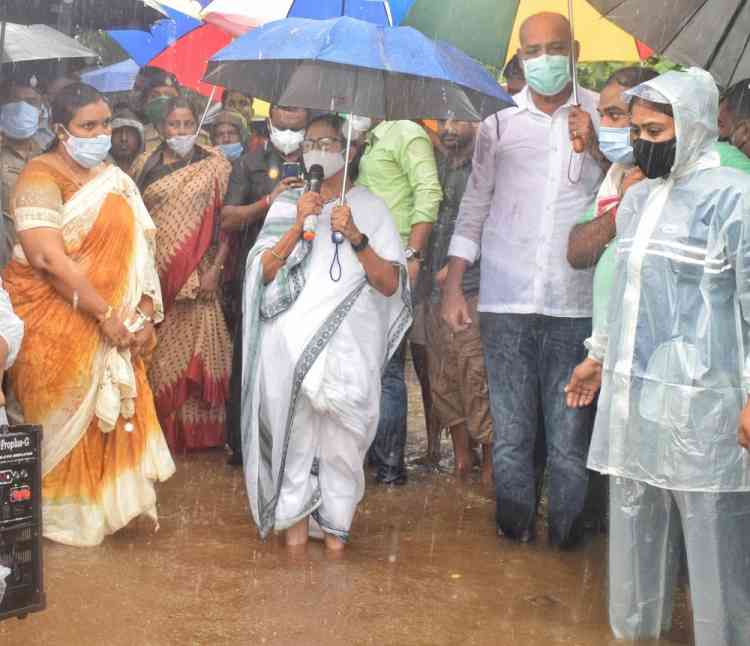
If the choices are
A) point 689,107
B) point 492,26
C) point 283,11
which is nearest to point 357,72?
point 492,26

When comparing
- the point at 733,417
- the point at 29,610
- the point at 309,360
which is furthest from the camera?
the point at 309,360

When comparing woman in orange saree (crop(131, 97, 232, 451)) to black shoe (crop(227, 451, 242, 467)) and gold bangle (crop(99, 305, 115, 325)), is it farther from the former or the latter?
gold bangle (crop(99, 305, 115, 325))

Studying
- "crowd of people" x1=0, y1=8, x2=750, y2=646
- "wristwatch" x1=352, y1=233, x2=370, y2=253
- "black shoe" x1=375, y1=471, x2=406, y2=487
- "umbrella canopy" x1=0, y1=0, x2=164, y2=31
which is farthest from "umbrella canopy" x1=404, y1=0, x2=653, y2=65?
"black shoe" x1=375, y1=471, x2=406, y2=487

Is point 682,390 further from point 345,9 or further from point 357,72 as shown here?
point 345,9

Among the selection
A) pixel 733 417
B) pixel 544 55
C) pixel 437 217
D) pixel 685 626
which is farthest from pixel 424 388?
pixel 733 417

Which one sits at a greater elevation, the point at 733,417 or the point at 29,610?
the point at 733,417

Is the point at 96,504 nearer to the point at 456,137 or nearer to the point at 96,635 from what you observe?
the point at 96,635

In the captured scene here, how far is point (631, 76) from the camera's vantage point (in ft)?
19.7

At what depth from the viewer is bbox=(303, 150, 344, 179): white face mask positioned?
248 inches

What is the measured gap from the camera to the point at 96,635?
4863mm

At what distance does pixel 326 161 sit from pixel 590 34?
171cm

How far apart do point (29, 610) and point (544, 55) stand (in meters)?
3.53

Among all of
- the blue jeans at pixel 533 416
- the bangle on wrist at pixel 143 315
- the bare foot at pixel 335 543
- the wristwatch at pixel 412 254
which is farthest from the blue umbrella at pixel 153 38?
the bare foot at pixel 335 543

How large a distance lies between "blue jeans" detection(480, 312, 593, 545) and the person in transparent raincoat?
50.1 inches
